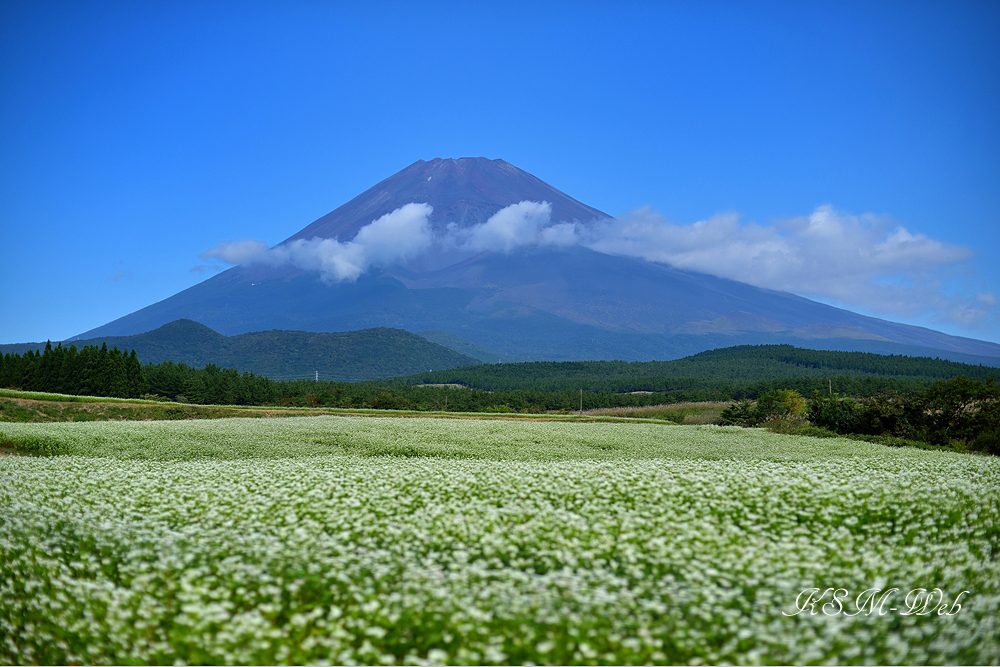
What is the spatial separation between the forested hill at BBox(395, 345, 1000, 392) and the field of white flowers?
11070 cm

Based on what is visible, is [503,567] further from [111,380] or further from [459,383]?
[459,383]

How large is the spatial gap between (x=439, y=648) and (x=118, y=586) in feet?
14.1

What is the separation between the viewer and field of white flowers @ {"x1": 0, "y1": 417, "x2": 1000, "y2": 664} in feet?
20.9

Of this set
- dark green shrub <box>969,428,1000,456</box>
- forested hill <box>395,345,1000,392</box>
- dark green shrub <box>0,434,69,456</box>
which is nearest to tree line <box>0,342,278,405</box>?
dark green shrub <box>0,434,69,456</box>

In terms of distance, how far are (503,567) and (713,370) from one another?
14623 cm

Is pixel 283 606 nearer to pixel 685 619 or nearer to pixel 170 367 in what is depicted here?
pixel 685 619

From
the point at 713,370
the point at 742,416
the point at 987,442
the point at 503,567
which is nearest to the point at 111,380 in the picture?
the point at 742,416

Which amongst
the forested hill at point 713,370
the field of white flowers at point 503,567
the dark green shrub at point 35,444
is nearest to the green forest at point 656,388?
the forested hill at point 713,370

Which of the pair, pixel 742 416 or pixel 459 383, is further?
pixel 459 383

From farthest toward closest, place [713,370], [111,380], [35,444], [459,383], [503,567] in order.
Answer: [459,383], [713,370], [111,380], [35,444], [503,567]

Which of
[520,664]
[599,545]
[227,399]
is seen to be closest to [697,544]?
[599,545]

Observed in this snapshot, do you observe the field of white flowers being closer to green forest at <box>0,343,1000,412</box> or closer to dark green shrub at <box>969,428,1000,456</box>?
dark green shrub at <box>969,428,1000,456</box>

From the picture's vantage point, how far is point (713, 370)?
14625cm

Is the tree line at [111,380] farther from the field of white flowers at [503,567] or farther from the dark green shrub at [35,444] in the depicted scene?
the field of white flowers at [503,567]
